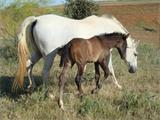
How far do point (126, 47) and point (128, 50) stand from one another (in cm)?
40

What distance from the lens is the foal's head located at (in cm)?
818

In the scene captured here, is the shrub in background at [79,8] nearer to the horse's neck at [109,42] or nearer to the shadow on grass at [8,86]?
the shadow on grass at [8,86]

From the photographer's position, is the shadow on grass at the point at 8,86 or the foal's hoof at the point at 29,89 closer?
the shadow on grass at the point at 8,86

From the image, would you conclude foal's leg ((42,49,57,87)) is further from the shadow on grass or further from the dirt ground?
the dirt ground

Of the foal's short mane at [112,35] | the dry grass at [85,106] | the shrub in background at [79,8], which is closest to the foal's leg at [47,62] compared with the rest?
the dry grass at [85,106]

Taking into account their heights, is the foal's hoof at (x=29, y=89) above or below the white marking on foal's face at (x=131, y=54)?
below

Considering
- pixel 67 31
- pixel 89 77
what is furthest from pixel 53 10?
pixel 67 31

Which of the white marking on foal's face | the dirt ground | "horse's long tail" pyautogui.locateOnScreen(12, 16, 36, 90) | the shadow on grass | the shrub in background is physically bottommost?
the dirt ground

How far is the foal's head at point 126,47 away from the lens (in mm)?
8180

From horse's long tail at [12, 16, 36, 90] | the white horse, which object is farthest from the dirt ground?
horse's long tail at [12, 16, 36, 90]

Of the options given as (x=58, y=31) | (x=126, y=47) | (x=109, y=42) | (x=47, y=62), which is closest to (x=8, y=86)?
(x=47, y=62)

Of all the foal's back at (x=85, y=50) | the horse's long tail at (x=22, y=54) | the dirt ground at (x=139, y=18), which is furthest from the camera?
the dirt ground at (x=139, y=18)

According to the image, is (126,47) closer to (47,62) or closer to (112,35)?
(112,35)

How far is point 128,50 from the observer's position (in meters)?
8.99
